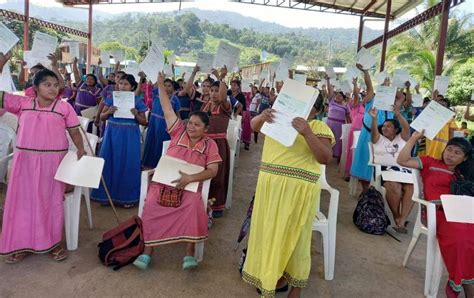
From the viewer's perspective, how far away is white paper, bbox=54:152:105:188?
2.90 metres

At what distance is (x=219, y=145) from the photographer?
4.16 metres

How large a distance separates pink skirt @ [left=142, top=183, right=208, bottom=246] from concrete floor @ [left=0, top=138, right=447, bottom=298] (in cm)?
24

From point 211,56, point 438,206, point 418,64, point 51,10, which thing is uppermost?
point 51,10

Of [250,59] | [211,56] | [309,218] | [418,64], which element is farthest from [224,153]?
[250,59]

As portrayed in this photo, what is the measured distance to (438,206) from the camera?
2980 mm

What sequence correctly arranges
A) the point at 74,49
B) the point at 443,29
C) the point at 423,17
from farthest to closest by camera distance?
the point at 423,17
the point at 443,29
the point at 74,49

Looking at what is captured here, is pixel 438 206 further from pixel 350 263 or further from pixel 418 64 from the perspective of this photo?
pixel 418 64

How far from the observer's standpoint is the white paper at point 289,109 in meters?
2.05

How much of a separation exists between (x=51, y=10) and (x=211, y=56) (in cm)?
21862

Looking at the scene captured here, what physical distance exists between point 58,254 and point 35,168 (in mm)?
683

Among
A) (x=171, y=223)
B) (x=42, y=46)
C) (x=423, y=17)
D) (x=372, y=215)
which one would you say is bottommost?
(x=372, y=215)

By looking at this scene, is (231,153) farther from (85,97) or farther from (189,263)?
(85,97)

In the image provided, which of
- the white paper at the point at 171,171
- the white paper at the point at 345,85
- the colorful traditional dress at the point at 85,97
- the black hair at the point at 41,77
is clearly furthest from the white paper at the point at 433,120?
the colorful traditional dress at the point at 85,97

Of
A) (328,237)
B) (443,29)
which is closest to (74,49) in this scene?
(328,237)
